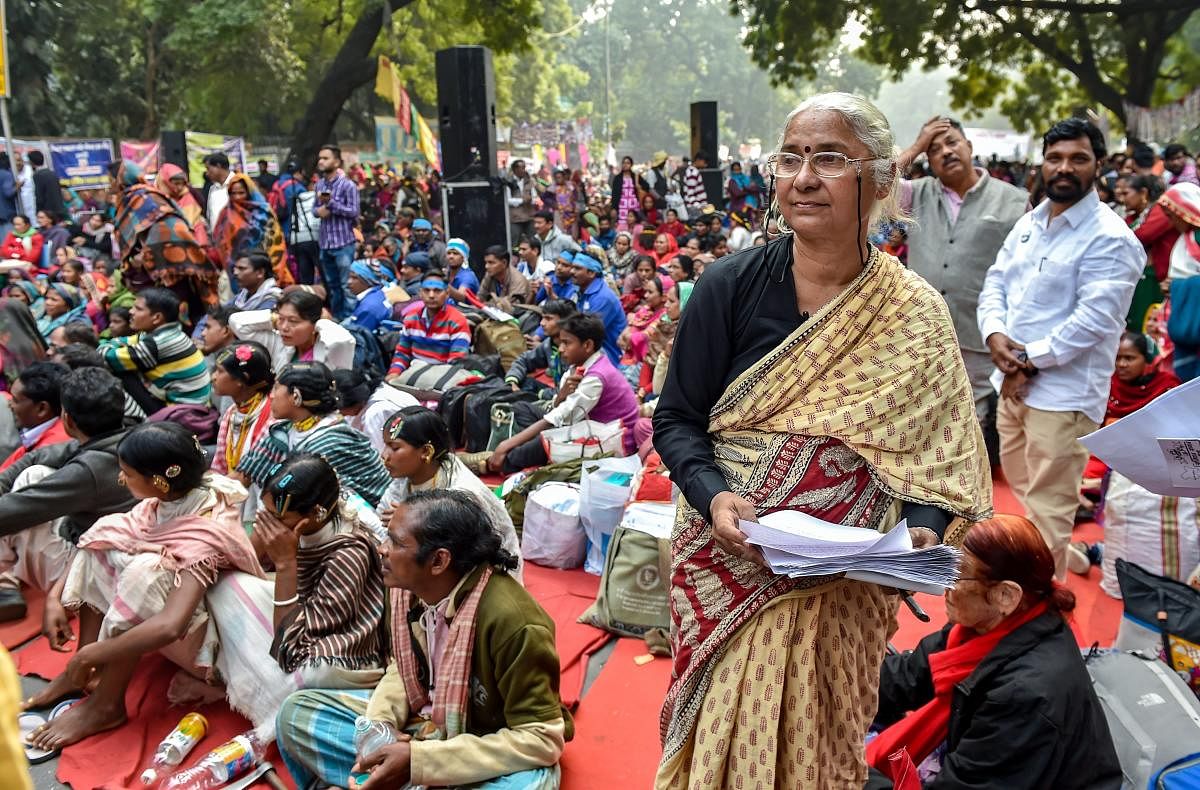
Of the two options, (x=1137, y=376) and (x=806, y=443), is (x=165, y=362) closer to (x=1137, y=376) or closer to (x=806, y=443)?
(x=806, y=443)

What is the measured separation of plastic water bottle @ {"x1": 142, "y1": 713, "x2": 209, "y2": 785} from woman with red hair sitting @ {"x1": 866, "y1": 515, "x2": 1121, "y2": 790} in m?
2.09

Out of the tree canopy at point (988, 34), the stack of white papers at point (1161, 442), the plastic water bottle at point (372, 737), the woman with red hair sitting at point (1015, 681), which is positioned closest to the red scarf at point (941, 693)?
the woman with red hair sitting at point (1015, 681)

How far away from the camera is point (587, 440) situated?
4680 mm

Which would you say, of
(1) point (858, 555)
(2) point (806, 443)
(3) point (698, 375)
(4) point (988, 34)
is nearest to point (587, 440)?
(3) point (698, 375)

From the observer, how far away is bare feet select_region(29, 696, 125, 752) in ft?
9.51

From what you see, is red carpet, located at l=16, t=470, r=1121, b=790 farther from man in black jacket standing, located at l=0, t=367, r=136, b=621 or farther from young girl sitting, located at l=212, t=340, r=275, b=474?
young girl sitting, located at l=212, t=340, r=275, b=474

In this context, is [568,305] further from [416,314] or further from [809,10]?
[809,10]

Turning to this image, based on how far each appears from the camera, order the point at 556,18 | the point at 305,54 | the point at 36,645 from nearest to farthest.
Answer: the point at 36,645 → the point at 305,54 → the point at 556,18

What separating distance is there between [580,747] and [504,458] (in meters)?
2.42

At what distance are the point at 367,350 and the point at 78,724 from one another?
148 inches

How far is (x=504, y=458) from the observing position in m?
5.10

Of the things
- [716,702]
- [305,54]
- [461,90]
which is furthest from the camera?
[305,54]

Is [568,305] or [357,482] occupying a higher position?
[568,305]

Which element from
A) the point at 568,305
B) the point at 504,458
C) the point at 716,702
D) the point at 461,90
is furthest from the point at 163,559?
the point at 461,90
